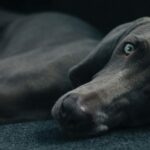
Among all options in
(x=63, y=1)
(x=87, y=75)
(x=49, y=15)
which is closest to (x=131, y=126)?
(x=87, y=75)

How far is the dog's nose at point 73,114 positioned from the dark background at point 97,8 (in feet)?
4.53

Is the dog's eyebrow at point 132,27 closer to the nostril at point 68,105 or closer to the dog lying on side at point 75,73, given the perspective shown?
the dog lying on side at point 75,73

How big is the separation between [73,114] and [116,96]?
0.17 metres

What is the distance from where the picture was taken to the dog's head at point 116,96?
1.57m

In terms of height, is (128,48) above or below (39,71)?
above

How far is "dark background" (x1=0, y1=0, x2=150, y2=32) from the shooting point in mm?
2896

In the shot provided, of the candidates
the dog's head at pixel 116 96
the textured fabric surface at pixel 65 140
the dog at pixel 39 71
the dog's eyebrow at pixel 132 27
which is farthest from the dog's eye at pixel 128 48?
the dog at pixel 39 71

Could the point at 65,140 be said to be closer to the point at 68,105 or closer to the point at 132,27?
the point at 68,105

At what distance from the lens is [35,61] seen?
7.13ft

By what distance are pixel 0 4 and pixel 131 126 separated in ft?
5.80

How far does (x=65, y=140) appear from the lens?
5.39ft

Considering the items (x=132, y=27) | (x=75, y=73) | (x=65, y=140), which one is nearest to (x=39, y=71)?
(x=75, y=73)

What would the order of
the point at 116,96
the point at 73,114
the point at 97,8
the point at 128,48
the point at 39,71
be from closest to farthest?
the point at 73,114 < the point at 116,96 < the point at 128,48 < the point at 39,71 < the point at 97,8

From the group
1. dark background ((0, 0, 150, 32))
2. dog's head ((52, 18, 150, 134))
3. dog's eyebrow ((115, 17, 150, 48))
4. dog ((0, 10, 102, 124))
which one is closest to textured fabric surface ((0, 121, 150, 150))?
dog's head ((52, 18, 150, 134))
